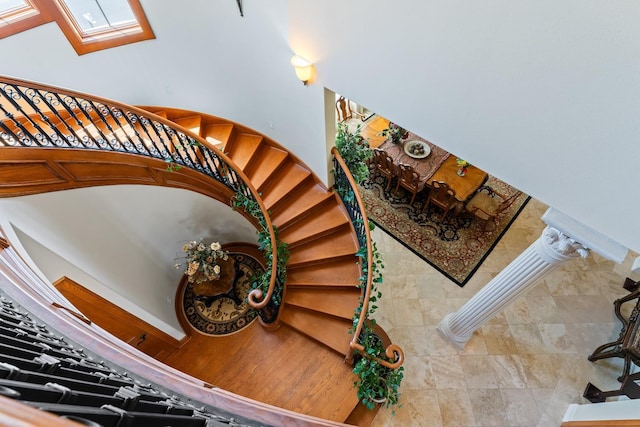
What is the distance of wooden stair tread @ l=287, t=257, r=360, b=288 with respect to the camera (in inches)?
162

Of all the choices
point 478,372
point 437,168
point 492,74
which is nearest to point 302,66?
point 492,74

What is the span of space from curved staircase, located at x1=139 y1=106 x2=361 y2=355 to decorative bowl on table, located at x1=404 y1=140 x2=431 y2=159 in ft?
6.12

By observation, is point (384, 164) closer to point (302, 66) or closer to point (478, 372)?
point (302, 66)

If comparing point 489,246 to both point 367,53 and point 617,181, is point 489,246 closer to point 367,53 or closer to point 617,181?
point 617,181

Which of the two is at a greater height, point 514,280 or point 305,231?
point 514,280

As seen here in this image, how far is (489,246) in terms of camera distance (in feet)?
17.0

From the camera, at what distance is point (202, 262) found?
15.7 feet

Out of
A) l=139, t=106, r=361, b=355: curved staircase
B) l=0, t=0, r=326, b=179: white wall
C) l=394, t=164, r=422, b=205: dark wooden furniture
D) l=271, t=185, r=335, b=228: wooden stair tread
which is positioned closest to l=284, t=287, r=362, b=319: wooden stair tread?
l=139, t=106, r=361, b=355: curved staircase

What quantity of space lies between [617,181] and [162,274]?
231 inches

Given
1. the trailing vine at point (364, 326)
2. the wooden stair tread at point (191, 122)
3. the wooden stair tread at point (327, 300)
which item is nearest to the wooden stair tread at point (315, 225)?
the trailing vine at point (364, 326)

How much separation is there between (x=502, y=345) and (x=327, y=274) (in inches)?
99.7

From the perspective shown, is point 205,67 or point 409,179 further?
point 409,179

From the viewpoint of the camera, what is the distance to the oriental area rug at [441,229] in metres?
5.02

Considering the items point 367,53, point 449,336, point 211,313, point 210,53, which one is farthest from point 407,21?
point 211,313
